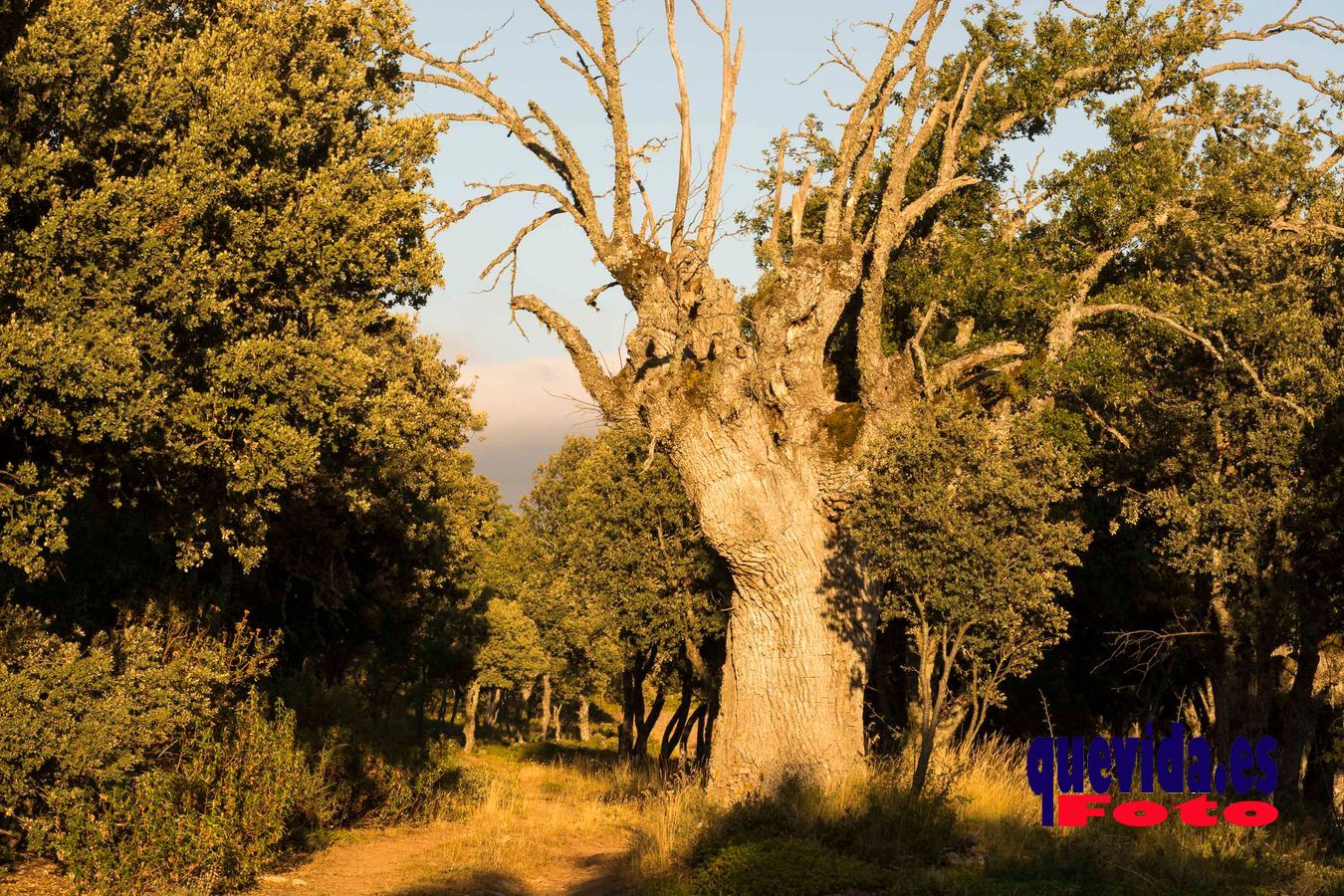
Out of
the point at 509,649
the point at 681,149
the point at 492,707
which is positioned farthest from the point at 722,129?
the point at 492,707

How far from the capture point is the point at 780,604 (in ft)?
58.5

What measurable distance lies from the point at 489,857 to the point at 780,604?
5651 mm

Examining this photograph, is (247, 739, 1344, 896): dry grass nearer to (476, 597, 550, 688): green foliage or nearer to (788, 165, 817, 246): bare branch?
(788, 165, 817, 246): bare branch

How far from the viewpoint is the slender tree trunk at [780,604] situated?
17484 mm

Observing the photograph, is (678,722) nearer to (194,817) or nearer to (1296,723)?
(1296,723)

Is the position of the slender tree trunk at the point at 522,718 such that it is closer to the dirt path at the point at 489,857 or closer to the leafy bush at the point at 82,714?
the dirt path at the point at 489,857

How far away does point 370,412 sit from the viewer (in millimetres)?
14523

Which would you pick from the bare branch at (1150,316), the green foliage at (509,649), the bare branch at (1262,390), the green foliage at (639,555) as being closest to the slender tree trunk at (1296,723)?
the bare branch at (1262,390)

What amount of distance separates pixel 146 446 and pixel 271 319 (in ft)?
9.25

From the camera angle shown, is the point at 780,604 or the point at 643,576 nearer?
the point at 780,604

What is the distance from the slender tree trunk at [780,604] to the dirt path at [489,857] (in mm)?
2412

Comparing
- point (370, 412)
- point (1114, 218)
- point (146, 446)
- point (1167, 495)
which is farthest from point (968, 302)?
point (146, 446)

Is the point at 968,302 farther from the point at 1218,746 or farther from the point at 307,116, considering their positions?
the point at 307,116

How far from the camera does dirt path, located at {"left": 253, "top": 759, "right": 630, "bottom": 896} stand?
46.5 feet
